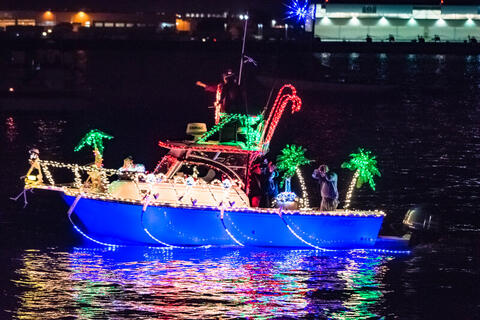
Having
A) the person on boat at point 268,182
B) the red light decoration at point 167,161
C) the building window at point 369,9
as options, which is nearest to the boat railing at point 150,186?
the red light decoration at point 167,161

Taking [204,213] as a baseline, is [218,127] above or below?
above

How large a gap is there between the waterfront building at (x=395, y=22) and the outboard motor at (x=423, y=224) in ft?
389

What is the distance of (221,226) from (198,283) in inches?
71.0

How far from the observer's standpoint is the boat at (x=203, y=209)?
24250 mm

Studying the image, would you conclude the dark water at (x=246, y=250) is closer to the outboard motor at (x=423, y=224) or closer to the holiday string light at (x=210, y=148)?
the outboard motor at (x=423, y=224)

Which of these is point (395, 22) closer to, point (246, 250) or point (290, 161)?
point (290, 161)

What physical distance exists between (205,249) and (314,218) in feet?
9.18

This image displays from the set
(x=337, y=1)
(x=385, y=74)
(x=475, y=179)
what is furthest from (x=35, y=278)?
(x=337, y=1)

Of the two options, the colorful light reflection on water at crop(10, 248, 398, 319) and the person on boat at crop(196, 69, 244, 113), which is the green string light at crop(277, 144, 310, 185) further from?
the colorful light reflection on water at crop(10, 248, 398, 319)

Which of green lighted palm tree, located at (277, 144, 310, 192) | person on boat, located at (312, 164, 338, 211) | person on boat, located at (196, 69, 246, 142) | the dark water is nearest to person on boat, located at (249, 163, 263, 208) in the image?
person on boat, located at (196, 69, 246, 142)

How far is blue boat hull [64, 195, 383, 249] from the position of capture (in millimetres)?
24266

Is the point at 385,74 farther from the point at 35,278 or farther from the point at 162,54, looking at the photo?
the point at 35,278

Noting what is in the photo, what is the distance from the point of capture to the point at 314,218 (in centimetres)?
2428

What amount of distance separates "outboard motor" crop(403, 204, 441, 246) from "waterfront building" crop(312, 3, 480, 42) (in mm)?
118592
